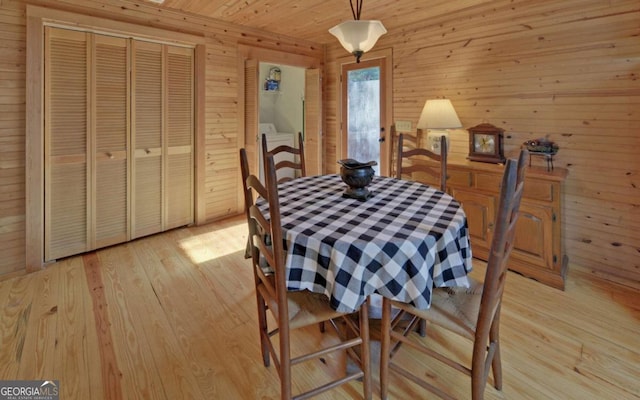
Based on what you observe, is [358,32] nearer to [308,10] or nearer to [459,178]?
[459,178]

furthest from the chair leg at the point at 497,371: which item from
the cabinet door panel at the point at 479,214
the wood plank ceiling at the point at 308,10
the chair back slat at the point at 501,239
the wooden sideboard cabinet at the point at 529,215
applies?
the wood plank ceiling at the point at 308,10

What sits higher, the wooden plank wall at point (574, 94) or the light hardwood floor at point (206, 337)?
the wooden plank wall at point (574, 94)

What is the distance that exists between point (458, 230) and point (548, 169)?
182 centimetres

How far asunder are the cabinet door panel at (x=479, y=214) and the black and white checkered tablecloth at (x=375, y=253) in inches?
56.5

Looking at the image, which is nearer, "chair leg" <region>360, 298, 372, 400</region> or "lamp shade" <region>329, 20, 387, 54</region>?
"chair leg" <region>360, 298, 372, 400</region>

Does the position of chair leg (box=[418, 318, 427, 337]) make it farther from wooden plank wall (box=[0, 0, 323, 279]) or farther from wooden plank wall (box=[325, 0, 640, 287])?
wooden plank wall (box=[0, 0, 323, 279])

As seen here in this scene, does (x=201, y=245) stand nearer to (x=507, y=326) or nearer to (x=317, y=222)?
(x=317, y=222)

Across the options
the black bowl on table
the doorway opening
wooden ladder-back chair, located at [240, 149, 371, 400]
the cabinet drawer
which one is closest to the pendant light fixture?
the black bowl on table

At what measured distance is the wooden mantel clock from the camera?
10.3ft

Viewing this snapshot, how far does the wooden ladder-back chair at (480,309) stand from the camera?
117 centimetres

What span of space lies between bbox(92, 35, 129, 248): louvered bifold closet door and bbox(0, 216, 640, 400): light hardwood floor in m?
0.51

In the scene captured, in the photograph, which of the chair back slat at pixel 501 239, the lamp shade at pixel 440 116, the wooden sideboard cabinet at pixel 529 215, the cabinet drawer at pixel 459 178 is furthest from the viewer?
the lamp shade at pixel 440 116

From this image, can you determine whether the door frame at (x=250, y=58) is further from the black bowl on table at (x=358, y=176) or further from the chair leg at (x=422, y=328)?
the chair leg at (x=422, y=328)

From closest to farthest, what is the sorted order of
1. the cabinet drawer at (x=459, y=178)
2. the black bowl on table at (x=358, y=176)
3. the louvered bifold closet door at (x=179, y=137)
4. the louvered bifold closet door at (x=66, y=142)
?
the black bowl on table at (x=358, y=176) < the louvered bifold closet door at (x=66, y=142) < the cabinet drawer at (x=459, y=178) < the louvered bifold closet door at (x=179, y=137)
